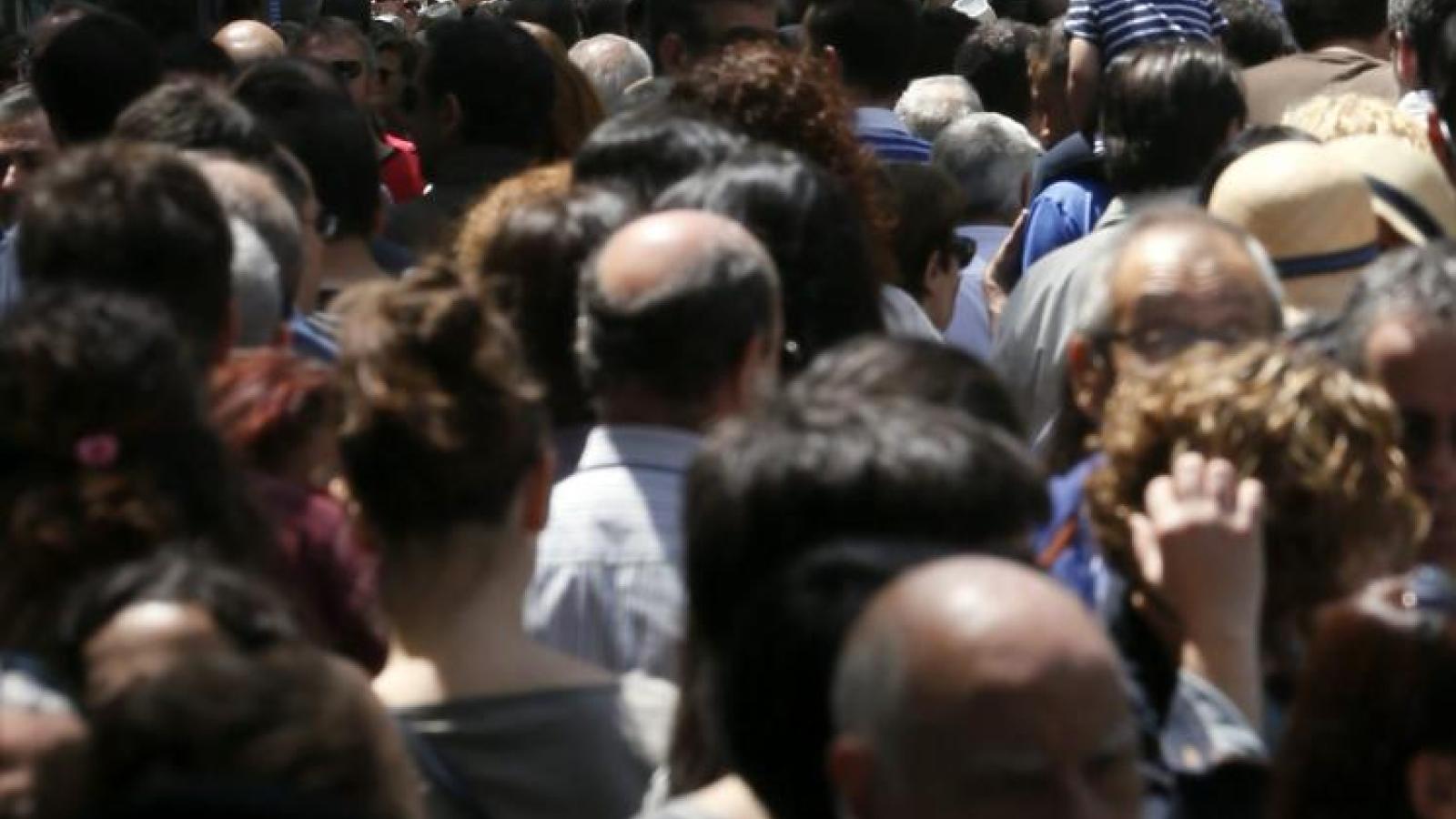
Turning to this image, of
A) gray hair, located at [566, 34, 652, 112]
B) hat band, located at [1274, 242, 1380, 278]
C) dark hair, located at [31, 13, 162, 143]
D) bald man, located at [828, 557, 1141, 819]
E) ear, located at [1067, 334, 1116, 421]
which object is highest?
bald man, located at [828, 557, 1141, 819]

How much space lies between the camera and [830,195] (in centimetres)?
523

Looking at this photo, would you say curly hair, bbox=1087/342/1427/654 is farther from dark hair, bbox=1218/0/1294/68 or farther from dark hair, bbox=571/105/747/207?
dark hair, bbox=1218/0/1294/68

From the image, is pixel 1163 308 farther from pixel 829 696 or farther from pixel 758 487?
pixel 829 696

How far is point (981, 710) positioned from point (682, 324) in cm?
179

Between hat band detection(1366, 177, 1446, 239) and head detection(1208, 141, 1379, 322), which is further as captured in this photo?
hat band detection(1366, 177, 1446, 239)

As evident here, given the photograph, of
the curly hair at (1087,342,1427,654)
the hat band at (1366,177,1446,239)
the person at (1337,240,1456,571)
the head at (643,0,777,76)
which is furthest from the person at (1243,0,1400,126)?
the curly hair at (1087,342,1427,654)

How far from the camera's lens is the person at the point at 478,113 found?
24.4 ft

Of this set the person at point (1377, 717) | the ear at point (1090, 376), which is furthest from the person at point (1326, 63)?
the person at point (1377, 717)

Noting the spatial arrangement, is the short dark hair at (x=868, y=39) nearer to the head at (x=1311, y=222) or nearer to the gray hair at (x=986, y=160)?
the gray hair at (x=986, y=160)

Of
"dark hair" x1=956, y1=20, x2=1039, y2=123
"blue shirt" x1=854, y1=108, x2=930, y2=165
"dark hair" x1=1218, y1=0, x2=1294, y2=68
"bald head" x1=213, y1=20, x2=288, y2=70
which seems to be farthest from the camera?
"dark hair" x1=956, y1=20, x2=1039, y2=123

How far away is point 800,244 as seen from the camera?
5172mm

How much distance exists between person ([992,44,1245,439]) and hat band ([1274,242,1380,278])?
965mm

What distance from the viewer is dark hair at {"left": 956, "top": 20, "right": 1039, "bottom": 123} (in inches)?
440

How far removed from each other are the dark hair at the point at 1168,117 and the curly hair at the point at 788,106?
0.64 meters
